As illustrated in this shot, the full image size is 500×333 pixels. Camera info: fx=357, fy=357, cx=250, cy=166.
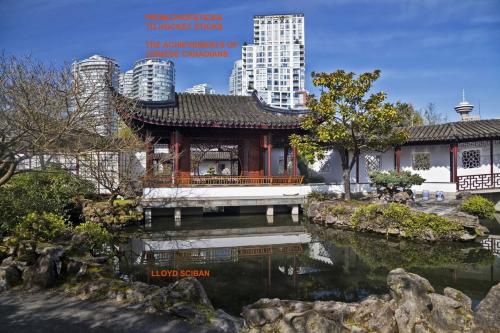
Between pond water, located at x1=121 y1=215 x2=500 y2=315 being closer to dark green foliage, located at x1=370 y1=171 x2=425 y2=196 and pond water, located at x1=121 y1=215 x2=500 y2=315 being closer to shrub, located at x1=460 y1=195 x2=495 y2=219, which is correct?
shrub, located at x1=460 y1=195 x2=495 y2=219

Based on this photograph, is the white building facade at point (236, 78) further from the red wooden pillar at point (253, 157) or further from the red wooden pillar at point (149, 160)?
the red wooden pillar at point (149, 160)

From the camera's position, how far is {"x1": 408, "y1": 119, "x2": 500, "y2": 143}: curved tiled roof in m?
17.7

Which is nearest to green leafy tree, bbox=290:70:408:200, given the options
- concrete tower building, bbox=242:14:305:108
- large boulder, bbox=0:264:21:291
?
large boulder, bbox=0:264:21:291

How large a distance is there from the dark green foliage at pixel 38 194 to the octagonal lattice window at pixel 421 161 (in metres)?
17.0

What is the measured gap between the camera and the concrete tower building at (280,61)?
91188mm

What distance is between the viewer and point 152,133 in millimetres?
16703

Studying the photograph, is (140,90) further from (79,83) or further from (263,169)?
(79,83)

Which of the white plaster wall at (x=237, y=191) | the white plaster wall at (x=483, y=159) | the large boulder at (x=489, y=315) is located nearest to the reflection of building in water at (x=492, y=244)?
the large boulder at (x=489, y=315)

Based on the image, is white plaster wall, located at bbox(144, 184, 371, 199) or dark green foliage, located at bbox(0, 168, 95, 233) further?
white plaster wall, located at bbox(144, 184, 371, 199)

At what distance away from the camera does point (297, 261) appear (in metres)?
9.11

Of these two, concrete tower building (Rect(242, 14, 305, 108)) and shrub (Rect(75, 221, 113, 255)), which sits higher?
concrete tower building (Rect(242, 14, 305, 108))

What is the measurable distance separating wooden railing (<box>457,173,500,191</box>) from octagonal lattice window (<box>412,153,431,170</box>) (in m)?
2.29

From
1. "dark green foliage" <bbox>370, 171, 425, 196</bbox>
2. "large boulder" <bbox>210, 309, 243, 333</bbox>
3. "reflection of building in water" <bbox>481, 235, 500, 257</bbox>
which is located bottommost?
"reflection of building in water" <bbox>481, 235, 500, 257</bbox>

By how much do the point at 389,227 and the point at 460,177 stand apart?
848cm
